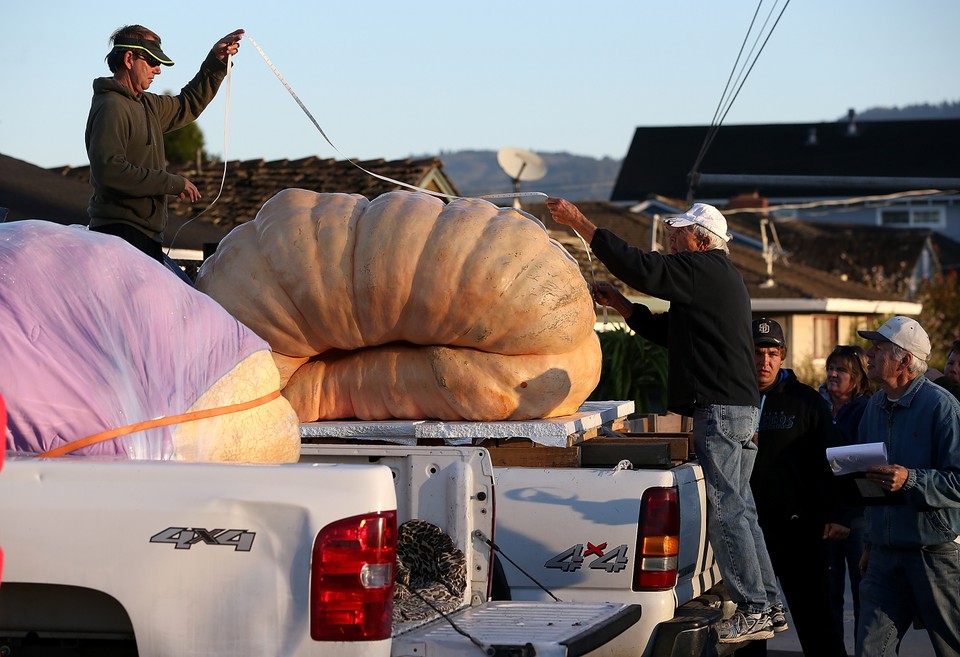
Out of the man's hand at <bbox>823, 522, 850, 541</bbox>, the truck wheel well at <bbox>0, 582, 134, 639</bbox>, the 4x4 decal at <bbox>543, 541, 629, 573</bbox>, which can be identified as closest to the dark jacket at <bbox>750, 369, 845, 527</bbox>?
the man's hand at <bbox>823, 522, 850, 541</bbox>

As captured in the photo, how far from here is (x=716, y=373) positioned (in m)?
6.28

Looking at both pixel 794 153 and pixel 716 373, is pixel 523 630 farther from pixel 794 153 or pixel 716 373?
pixel 794 153

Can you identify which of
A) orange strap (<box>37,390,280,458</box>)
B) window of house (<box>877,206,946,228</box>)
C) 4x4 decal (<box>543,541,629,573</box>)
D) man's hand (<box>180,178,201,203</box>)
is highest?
window of house (<box>877,206,946,228</box>)

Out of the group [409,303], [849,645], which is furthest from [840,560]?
[409,303]

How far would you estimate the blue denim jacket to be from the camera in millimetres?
6301

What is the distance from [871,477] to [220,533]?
386 cm

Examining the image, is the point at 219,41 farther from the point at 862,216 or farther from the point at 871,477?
the point at 862,216

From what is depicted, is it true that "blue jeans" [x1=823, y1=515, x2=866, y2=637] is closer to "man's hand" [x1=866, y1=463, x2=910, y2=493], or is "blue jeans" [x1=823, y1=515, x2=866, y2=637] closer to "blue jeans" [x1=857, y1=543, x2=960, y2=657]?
"blue jeans" [x1=857, y1=543, x2=960, y2=657]

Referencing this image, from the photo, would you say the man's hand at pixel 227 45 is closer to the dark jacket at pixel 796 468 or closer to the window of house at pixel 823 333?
the dark jacket at pixel 796 468

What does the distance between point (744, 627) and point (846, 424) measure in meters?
2.95

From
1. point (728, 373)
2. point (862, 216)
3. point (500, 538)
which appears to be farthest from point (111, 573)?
point (862, 216)

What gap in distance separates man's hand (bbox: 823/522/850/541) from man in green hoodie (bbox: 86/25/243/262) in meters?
3.80

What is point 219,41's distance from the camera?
6.90 metres

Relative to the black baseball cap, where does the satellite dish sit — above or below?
above
